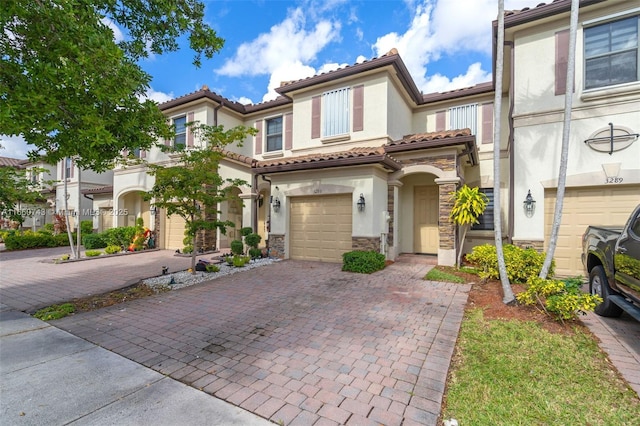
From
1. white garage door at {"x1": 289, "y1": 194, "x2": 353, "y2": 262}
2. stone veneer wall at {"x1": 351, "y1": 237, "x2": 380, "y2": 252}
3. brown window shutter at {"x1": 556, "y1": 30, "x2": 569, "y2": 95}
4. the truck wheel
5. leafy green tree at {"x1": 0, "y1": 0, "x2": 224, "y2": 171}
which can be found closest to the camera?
leafy green tree at {"x1": 0, "y1": 0, "x2": 224, "y2": 171}

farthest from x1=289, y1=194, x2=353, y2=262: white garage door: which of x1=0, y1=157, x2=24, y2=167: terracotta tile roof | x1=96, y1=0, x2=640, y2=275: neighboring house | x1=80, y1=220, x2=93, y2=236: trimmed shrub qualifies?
x1=0, y1=157, x2=24, y2=167: terracotta tile roof

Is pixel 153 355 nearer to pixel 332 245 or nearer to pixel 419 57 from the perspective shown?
pixel 332 245

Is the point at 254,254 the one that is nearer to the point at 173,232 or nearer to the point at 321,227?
the point at 321,227

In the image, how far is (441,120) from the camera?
520 inches

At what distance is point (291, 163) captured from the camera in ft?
35.6

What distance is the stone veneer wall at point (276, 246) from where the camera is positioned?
451 inches

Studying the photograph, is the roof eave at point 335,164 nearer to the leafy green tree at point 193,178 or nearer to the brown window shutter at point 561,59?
the leafy green tree at point 193,178

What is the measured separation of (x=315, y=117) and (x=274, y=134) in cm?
Answer: 331

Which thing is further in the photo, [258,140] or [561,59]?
[258,140]

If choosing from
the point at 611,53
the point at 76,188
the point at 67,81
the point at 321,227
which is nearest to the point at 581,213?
the point at 611,53

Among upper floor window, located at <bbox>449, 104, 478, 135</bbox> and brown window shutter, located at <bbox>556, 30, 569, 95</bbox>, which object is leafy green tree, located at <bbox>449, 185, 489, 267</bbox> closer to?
brown window shutter, located at <bbox>556, 30, 569, 95</bbox>

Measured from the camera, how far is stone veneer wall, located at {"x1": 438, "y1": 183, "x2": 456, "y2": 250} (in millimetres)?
9625

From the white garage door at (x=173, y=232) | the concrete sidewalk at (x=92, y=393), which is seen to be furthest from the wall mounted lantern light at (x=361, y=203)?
the white garage door at (x=173, y=232)

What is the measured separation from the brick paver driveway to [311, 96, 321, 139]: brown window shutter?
7.46 meters
